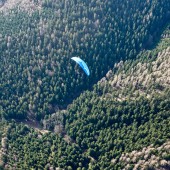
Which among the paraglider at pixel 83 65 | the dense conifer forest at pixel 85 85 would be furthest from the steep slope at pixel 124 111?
the paraglider at pixel 83 65

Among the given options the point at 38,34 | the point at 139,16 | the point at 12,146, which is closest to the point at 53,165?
the point at 12,146

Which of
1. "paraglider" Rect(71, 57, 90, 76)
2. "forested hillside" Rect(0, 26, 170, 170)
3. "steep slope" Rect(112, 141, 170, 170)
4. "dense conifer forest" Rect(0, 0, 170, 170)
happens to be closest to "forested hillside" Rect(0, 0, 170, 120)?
"dense conifer forest" Rect(0, 0, 170, 170)

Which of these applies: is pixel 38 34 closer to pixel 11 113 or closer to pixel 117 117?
pixel 11 113

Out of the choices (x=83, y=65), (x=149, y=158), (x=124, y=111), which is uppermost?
(x=83, y=65)

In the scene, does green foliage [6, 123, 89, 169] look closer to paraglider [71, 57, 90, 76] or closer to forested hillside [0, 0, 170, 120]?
forested hillside [0, 0, 170, 120]

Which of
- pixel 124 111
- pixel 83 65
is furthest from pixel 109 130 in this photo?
pixel 83 65

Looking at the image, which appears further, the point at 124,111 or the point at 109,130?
the point at 124,111

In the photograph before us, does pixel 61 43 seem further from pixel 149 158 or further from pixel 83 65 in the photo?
pixel 149 158

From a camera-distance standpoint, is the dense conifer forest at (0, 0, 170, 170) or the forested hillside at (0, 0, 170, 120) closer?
the dense conifer forest at (0, 0, 170, 170)
